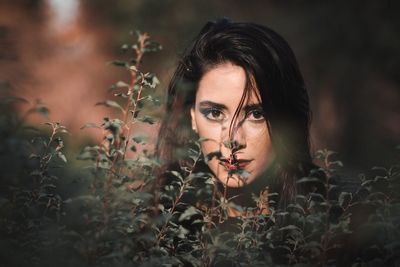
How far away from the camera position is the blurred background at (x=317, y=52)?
12.3 meters

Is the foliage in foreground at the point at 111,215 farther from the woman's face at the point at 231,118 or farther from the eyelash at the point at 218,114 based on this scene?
the eyelash at the point at 218,114

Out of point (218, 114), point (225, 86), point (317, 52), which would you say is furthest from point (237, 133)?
point (317, 52)

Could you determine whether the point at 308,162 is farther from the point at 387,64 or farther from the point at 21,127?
the point at 387,64

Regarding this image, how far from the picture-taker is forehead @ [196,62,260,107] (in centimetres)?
338

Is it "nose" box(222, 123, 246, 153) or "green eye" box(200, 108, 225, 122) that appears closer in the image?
"nose" box(222, 123, 246, 153)

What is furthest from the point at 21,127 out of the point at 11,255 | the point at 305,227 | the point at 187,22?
the point at 187,22

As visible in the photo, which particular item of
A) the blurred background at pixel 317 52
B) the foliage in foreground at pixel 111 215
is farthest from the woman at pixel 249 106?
the blurred background at pixel 317 52

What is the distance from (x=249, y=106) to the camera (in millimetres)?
3387

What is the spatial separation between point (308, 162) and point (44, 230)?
89.7 inches

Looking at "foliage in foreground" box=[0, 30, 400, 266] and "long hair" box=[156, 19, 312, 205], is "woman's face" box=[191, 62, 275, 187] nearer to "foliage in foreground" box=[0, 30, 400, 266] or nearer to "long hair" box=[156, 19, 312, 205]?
"long hair" box=[156, 19, 312, 205]

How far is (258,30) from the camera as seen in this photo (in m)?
3.83

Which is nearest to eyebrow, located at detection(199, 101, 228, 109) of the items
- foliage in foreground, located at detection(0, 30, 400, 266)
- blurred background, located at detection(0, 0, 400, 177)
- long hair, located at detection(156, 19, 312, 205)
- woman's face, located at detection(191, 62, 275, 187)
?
woman's face, located at detection(191, 62, 275, 187)

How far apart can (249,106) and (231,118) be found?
5.9 inches

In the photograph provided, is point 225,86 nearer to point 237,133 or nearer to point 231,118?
point 231,118
